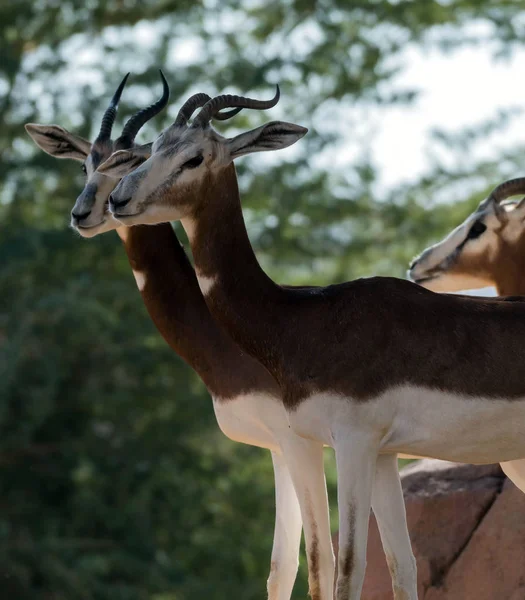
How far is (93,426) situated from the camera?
19.0 meters

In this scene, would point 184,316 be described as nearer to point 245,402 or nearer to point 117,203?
point 245,402

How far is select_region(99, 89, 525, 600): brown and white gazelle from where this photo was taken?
5414 mm

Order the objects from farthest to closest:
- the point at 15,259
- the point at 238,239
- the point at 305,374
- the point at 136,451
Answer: the point at 136,451 < the point at 15,259 < the point at 238,239 < the point at 305,374

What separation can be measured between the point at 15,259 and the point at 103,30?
4.95 metres

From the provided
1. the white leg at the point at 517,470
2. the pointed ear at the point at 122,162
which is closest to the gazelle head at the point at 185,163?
the pointed ear at the point at 122,162

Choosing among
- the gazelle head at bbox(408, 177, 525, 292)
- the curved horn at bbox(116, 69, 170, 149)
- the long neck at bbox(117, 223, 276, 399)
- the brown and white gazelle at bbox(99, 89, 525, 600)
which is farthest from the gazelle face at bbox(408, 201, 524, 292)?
the curved horn at bbox(116, 69, 170, 149)

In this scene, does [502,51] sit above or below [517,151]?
above

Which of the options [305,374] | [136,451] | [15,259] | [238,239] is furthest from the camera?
[136,451]

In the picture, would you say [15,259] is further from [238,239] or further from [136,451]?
[238,239]

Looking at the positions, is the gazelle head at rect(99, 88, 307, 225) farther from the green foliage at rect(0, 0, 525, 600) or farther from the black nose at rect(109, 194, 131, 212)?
the green foliage at rect(0, 0, 525, 600)

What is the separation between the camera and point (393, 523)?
5852mm

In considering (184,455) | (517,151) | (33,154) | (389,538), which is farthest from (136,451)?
(389,538)

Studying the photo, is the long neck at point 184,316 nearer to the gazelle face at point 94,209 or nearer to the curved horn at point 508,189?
the gazelle face at point 94,209

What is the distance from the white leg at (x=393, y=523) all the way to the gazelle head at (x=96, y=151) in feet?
6.38
